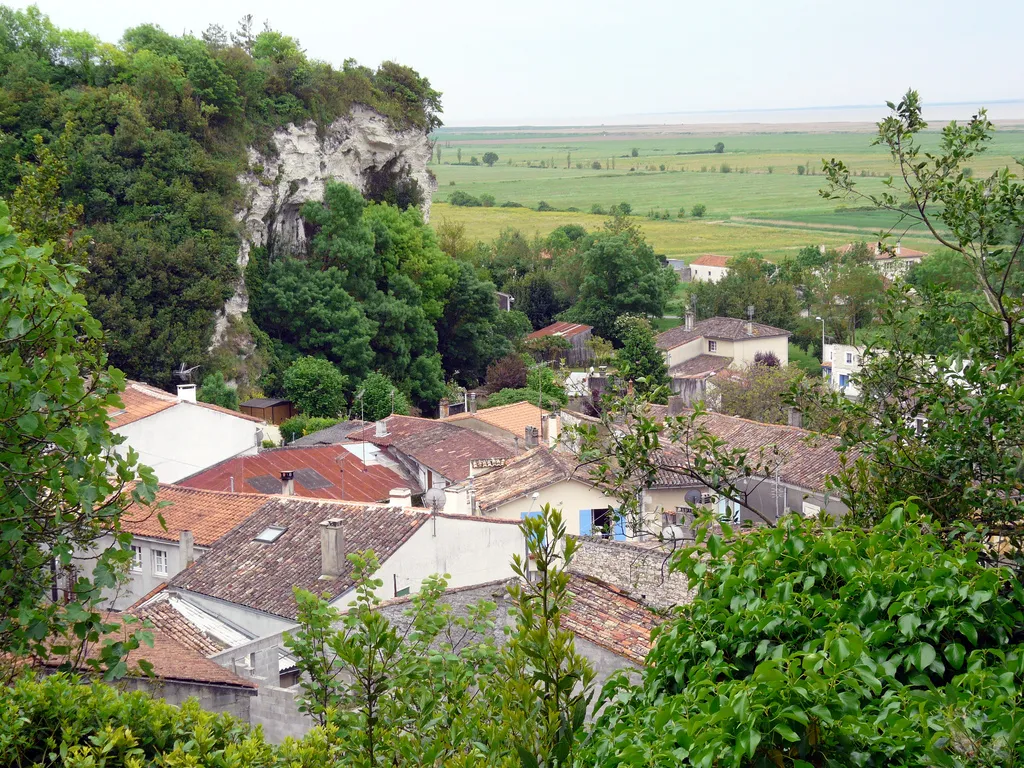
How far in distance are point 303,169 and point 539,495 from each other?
129 ft

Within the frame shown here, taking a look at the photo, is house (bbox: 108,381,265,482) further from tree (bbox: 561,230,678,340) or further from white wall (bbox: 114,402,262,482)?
tree (bbox: 561,230,678,340)

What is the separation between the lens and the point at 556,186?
192m

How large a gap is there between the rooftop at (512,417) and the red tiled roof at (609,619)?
21674mm

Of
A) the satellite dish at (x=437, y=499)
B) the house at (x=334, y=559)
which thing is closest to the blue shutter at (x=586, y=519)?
the satellite dish at (x=437, y=499)

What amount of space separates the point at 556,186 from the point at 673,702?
190424mm

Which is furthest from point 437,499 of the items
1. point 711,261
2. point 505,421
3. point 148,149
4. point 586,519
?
point 711,261

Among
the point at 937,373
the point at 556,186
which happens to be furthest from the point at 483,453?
the point at 556,186

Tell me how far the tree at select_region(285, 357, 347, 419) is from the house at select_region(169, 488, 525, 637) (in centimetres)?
2950

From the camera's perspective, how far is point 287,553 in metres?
19.0

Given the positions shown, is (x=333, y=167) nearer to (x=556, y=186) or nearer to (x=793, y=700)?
(x=793, y=700)

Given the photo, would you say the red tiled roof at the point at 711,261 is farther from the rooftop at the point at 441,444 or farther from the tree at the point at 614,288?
the rooftop at the point at 441,444

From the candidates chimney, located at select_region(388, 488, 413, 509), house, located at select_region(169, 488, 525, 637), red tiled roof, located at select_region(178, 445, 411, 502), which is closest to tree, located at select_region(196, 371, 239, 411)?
red tiled roof, located at select_region(178, 445, 411, 502)

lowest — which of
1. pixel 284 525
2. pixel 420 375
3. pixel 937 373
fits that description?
pixel 420 375

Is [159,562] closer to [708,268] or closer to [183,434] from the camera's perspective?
[183,434]
